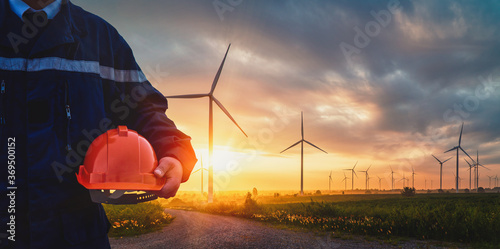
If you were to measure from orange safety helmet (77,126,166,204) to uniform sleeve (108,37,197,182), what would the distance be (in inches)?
17.7

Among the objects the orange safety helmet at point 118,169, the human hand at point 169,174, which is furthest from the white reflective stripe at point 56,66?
the human hand at point 169,174

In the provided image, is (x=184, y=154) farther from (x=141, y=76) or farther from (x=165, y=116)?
(x=141, y=76)

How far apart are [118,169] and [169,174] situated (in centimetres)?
31

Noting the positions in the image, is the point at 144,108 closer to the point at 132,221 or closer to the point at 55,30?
the point at 55,30

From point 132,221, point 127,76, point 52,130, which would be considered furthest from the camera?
point 132,221

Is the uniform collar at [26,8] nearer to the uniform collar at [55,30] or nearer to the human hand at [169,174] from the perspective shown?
the uniform collar at [55,30]

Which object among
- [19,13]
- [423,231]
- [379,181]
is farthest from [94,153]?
[379,181]

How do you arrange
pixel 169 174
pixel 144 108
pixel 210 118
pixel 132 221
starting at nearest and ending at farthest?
1. pixel 169 174
2. pixel 144 108
3. pixel 132 221
4. pixel 210 118

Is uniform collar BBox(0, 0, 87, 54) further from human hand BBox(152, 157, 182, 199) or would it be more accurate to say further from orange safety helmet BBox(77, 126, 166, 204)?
human hand BBox(152, 157, 182, 199)

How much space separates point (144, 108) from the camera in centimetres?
273

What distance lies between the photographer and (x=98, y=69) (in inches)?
100.0

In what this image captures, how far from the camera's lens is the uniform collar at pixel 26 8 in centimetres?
227

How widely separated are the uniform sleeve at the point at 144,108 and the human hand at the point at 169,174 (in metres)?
0.22

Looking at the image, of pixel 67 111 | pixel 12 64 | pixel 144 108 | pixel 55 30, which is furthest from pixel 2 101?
pixel 144 108
